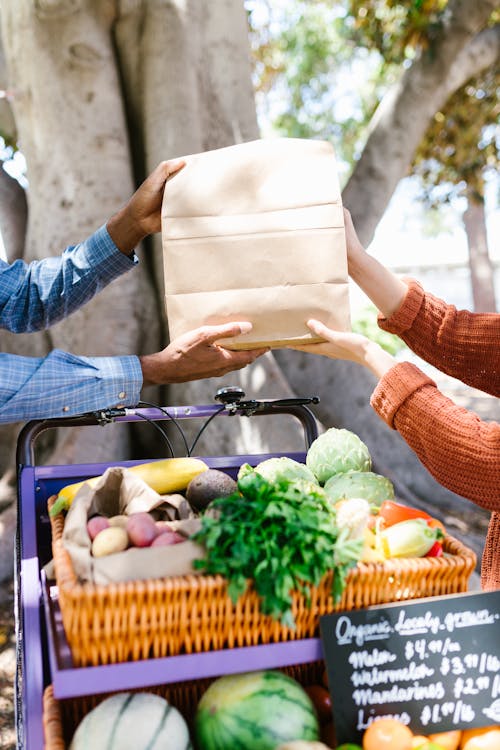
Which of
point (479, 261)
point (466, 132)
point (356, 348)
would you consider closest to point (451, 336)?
point (356, 348)

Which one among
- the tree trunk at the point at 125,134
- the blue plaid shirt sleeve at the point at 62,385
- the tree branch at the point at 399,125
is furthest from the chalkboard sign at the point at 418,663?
the tree branch at the point at 399,125

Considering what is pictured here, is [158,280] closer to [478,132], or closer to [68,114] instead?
[68,114]

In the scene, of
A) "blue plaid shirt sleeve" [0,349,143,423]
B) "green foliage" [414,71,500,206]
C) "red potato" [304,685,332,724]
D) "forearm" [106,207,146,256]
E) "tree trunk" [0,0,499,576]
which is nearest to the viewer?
"red potato" [304,685,332,724]

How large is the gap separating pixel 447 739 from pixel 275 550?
484 millimetres

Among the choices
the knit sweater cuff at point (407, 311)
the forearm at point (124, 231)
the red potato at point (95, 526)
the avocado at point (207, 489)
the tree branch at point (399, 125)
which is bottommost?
the red potato at point (95, 526)

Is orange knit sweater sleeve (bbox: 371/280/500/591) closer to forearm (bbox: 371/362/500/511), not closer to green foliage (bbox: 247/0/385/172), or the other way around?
forearm (bbox: 371/362/500/511)

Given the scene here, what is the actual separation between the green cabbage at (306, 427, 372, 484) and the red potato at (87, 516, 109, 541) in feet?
1.98

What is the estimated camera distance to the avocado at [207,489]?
4.99 ft

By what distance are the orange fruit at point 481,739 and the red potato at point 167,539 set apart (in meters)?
0.62

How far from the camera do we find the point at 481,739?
1.26 m

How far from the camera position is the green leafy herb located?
1179 mm

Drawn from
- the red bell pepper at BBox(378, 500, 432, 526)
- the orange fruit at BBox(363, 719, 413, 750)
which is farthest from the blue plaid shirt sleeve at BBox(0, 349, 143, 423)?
the orange fruit at BBox(363, 719, 413, 750)

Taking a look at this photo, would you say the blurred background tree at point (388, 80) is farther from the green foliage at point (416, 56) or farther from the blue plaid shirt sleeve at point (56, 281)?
the blue plaid shirt sleeve at point (56, 281)

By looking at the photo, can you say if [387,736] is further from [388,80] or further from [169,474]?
[388,80]
